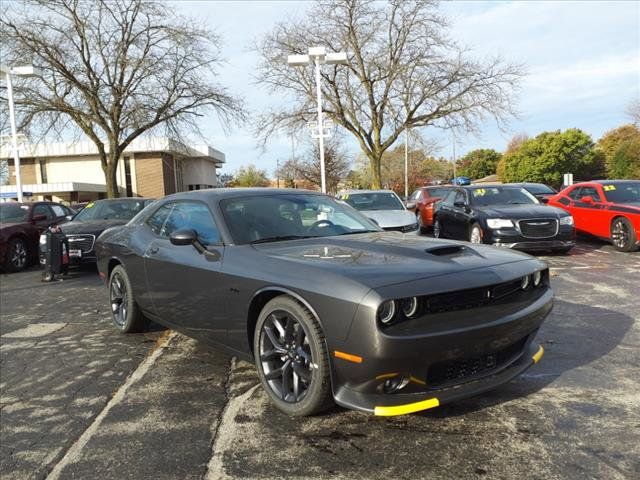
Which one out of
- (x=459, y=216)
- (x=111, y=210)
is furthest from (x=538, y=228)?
(x=111, y=210)

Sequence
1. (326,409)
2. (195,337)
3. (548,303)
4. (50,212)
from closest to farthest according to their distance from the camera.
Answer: (326,409) < (548,303) < (195,337) < (50,212)

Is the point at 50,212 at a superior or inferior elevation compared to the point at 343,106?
inferior

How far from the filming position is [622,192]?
10.7m

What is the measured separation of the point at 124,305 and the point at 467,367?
3668 mm

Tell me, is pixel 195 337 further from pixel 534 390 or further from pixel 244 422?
pixel 534 390

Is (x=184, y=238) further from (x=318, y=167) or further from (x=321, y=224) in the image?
(x=318, y=167)

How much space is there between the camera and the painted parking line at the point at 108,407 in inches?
108

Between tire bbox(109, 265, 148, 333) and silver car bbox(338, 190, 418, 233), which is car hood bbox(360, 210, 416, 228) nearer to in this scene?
silver car bbox(338, 190, 418, 233)

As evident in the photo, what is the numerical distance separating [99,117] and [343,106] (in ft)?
37.1

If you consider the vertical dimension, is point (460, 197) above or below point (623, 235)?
above

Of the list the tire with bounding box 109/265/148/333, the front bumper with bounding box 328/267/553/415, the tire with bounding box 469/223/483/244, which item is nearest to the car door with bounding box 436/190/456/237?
the tire with bounding box 469/223/483/244

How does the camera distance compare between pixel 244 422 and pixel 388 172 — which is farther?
pixel 388 172

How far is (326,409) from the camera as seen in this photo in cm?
300

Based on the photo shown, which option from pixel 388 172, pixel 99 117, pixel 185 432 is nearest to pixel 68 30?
pixel 99 117
